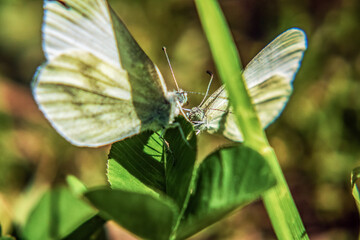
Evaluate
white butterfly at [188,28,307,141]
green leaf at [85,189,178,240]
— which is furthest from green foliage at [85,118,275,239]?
white butterfly at [188,28,307,141]

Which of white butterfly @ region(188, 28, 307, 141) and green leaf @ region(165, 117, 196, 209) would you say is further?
white butterfly @ region(188, 28, 307, 141)

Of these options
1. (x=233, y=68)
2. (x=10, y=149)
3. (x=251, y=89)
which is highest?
(x=233, y=68)

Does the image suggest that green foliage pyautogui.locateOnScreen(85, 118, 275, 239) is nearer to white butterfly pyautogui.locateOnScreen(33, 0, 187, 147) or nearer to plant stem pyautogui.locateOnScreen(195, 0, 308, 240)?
plant stem pyautogui.locateOnScreen(195, 0, 308, 240)

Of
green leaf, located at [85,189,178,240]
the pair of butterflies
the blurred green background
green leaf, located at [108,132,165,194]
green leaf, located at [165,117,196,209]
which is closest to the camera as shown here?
green leaf, located at [85,189,178,240]

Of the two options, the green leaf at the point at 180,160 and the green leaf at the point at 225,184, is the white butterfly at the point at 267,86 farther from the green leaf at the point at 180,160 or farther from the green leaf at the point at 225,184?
the green leaf at the point at 225,184

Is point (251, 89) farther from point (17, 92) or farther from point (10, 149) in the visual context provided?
point (17, 92)

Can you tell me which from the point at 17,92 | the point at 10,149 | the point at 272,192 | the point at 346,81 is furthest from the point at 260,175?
the point at 17,92
